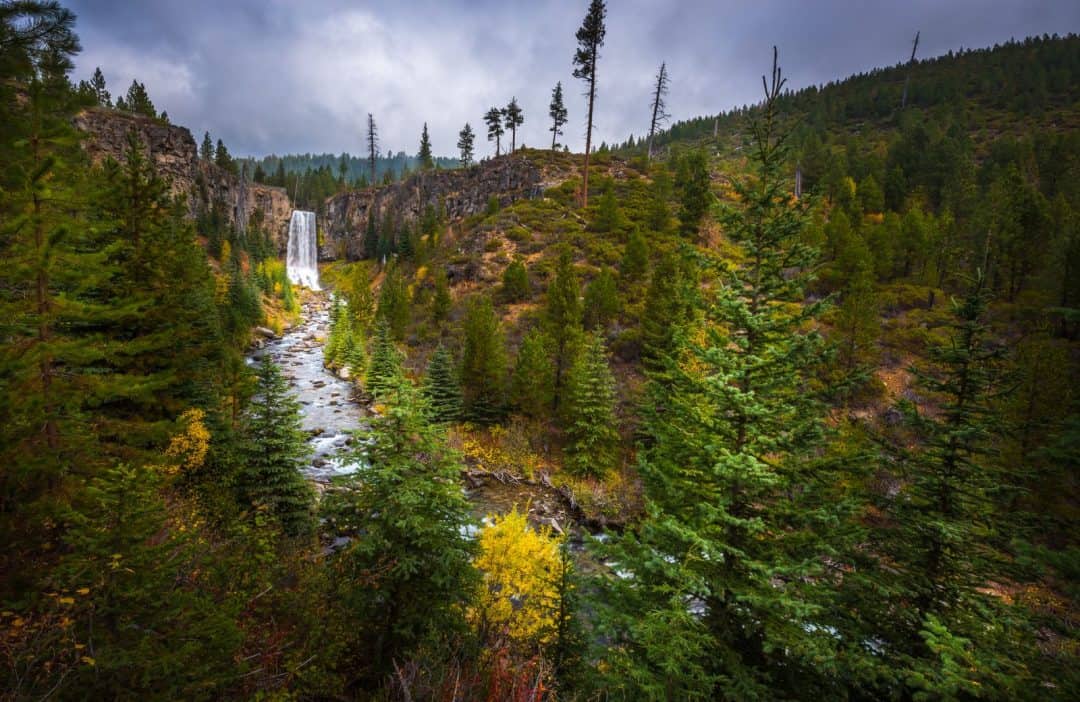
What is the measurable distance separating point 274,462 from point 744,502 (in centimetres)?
1263

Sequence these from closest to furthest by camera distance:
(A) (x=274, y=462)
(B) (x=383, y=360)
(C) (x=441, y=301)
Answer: (A) (x=274, y=462) → (B) (x=383, y=360) → (C) (x=441, y=301)

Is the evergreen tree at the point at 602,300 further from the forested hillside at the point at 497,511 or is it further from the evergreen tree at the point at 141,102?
the evergreen tree at the point at 141,102

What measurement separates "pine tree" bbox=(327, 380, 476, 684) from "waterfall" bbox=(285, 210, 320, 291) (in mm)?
85240

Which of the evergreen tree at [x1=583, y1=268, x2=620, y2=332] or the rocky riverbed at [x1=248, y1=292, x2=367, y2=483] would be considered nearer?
the rocky riverbed at [x1=248, y1=292, x2=367, y2=483]

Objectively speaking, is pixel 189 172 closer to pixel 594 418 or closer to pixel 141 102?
pixel 141 102

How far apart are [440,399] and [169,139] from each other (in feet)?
259

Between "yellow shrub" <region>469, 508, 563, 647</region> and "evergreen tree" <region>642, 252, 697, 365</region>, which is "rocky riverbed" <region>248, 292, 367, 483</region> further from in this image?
"evergreen tree" <region>642, 252, 697, 365</region>

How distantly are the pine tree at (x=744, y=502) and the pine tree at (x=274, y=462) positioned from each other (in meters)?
9.92

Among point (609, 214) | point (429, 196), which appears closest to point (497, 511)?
point (609, 214)

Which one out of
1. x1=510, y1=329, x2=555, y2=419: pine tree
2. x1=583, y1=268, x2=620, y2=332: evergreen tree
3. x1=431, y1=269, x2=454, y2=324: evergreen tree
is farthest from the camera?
x1=431, y1=269, x2=454, y2=324: evergreen tree

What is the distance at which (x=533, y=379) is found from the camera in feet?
78.7

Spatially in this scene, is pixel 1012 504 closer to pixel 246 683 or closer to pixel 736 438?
pixel 736 438

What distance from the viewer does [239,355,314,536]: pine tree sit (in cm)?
1214

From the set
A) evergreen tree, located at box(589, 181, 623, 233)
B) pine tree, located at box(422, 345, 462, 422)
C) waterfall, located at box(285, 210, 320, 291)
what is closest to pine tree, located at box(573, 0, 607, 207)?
evergreen tree, located at box(589, 181, 623, 233)
